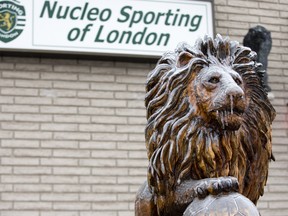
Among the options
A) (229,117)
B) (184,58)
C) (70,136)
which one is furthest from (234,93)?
(70,136)

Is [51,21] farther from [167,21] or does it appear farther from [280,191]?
[280,191]

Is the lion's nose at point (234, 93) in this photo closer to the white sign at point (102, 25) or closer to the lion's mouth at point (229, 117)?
the lion's mouth at point (229, 117)

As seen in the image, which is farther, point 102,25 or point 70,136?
point 102,25

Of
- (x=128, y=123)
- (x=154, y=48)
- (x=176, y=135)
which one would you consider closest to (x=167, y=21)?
(x=154, y=48)

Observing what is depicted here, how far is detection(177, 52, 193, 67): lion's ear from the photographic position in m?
2.17

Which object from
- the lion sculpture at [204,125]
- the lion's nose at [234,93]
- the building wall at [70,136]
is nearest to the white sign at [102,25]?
the building wall at [70,136]

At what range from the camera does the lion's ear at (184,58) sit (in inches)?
85.5

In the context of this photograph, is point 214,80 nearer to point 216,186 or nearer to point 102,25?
point 216,186

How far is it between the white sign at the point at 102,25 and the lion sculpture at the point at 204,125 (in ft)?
11.7

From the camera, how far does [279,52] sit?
644 centimetres

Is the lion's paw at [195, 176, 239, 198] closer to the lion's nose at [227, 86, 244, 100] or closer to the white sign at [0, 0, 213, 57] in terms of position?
the lion's nose at [227, 86, 244, 100]

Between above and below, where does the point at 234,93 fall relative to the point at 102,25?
below

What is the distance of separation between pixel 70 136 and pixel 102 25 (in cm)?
116

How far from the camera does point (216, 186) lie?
1.88 metres
